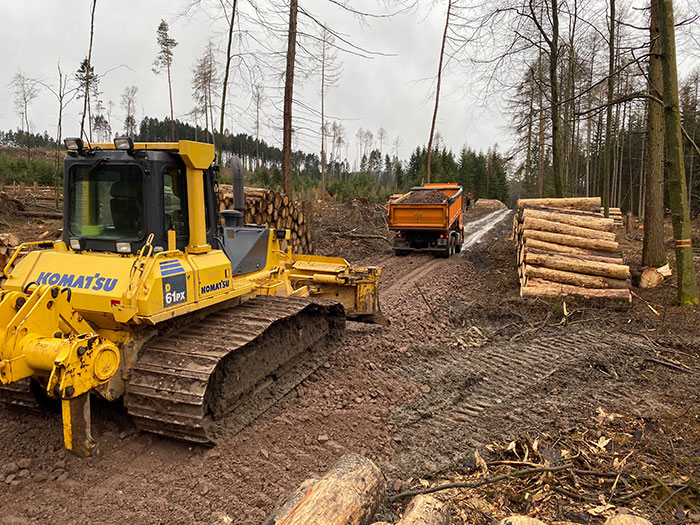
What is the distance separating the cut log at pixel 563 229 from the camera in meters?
10.3

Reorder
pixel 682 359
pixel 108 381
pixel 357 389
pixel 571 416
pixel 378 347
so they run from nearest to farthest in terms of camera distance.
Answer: pixel 108 381 < pixel 571 416 < pixel 357 389 < pixel 682 359 < pixel 378 347

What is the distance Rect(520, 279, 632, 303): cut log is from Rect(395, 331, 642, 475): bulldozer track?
73.7 inches

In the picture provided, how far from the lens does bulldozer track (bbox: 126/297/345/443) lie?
3758mm

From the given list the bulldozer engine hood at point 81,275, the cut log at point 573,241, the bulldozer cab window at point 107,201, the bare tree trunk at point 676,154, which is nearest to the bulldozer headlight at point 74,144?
the bulldozer cab window at point 107,201

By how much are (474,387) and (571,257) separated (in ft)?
17.5

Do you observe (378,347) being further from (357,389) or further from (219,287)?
(219,287)

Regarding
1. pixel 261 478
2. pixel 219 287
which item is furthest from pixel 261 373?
pixel 261 478

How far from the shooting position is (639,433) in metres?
4.20

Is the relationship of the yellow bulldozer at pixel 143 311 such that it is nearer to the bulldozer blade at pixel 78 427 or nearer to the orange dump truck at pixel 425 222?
the bulldozer blade at pixel 78 427

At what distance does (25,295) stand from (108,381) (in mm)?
929

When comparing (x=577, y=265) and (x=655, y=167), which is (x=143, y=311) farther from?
(x=655, y=167)

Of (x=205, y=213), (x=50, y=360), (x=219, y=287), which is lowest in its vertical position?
(x=50, y=360)

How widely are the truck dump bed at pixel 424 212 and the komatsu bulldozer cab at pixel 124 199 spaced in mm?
11279

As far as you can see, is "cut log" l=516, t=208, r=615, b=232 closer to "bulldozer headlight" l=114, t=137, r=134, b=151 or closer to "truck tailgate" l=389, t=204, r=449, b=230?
"truck tailgate" l=389, t=204, r=449, b=230
